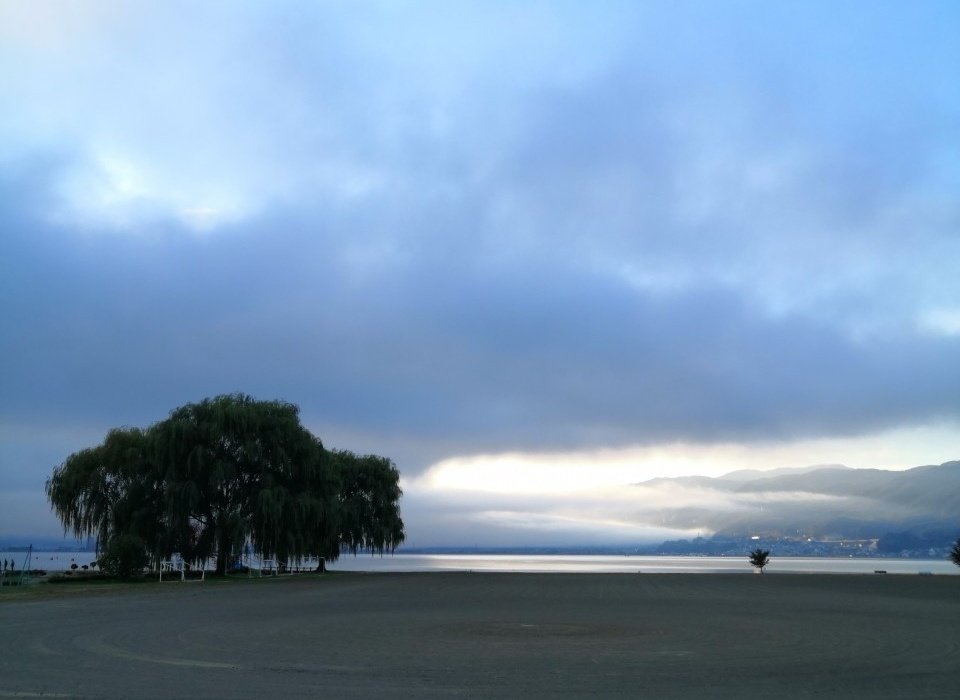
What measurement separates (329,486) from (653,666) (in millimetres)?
35291

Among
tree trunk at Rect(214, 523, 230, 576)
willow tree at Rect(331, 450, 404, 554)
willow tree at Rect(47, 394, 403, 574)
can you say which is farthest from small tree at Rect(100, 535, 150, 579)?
willow tree at Rect(331, 450, 404, 554)

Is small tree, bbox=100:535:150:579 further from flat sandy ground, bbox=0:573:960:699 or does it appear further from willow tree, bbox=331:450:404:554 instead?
willow tree, bbox=331:450:404:554

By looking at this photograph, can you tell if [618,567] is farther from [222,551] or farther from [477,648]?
[477,648]

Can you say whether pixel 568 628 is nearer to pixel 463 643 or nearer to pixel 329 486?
pixel 463 643

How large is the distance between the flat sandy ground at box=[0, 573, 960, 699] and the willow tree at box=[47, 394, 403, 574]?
1299 centimetres

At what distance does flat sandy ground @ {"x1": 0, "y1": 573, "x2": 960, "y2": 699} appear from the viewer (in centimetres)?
1038

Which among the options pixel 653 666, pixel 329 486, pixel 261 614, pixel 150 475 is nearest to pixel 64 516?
pixel 150 475

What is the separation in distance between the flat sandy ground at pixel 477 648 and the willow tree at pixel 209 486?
42.6 ft

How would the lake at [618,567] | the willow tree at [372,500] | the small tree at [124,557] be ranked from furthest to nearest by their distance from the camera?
the lake at [618,567] → the willow tree at [372,500] → the small tree at [124,557]

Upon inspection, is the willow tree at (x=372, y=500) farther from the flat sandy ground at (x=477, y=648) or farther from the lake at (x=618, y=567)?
the flat sandy ground at (x=477, y=648)

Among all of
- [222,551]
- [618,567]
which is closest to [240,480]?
[222,551]

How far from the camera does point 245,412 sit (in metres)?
43.6

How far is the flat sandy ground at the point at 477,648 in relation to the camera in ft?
34.0

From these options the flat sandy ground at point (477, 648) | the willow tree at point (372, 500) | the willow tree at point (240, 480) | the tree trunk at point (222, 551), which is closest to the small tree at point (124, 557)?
the willow tree at point (240, 480)
